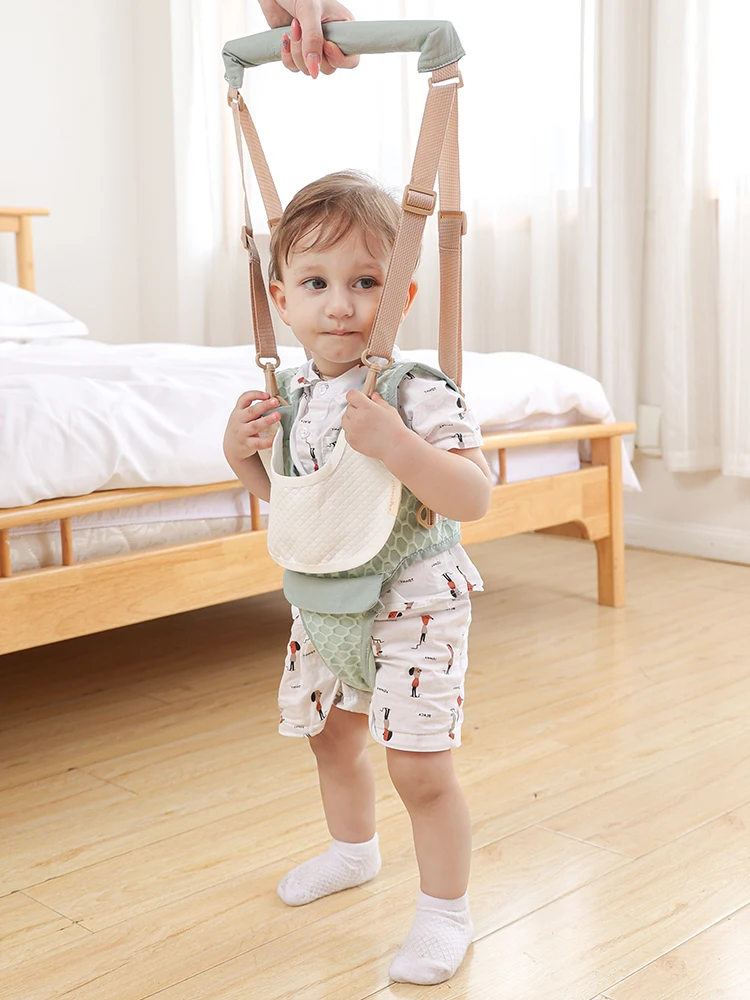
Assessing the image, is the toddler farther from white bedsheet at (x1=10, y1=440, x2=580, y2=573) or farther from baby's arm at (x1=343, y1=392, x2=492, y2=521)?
white bedsheet at (x1=10, y1=440, x2=580, y2=573)

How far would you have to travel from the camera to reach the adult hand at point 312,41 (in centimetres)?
106

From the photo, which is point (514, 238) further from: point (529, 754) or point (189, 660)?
point (529, 754)

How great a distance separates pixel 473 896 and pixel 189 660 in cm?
105

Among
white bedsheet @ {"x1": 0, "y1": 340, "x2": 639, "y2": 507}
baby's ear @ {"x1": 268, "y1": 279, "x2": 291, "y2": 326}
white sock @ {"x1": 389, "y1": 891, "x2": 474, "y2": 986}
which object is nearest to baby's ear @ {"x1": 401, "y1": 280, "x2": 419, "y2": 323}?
baby's ear @ {"x1": 268, "y1": 279, "x2": 291, "y2": 326}

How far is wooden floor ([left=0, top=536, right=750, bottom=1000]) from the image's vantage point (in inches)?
45.0

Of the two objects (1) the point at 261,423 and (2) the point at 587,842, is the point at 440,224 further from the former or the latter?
(2) the point at 587,842

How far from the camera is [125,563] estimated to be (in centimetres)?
169

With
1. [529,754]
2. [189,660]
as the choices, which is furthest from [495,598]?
[529,754]

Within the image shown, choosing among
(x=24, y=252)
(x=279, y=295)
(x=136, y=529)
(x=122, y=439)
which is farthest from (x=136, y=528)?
(x=24, y=252)

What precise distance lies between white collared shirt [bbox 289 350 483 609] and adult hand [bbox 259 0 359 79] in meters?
0.29

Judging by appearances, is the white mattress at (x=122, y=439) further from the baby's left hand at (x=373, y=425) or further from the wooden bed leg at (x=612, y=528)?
the baby's left hand at (x=373, y=425)

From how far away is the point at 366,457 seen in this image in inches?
42.5

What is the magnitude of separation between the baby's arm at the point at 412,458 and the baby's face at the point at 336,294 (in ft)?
0.26

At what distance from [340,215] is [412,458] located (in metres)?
0.24
